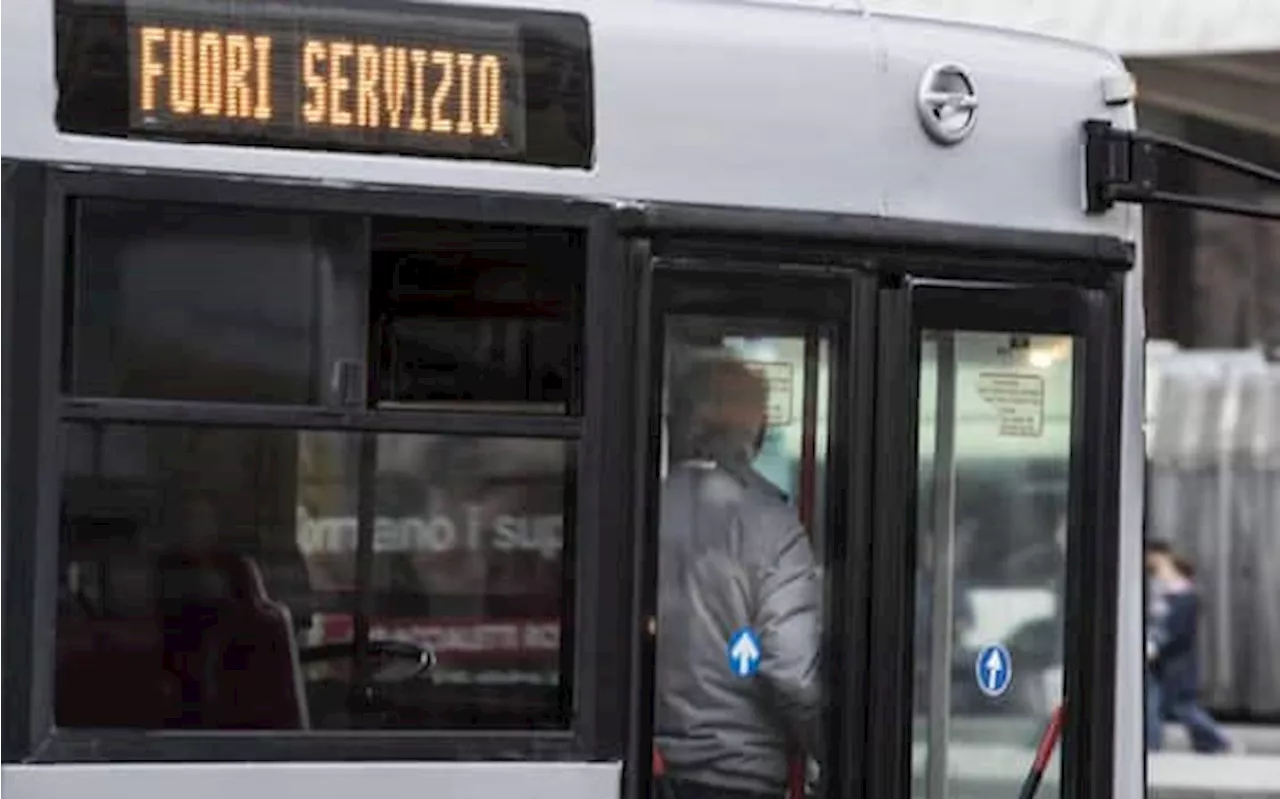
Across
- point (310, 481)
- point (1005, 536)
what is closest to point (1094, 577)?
point (1005, 536)

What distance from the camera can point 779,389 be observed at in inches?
177

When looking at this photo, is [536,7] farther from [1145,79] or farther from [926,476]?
[1145,79]

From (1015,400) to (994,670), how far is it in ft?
1.61

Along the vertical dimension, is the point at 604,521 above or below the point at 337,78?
below

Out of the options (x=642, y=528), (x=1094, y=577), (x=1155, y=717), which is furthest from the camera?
(x=1155, y=717)

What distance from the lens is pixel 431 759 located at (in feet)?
13.6

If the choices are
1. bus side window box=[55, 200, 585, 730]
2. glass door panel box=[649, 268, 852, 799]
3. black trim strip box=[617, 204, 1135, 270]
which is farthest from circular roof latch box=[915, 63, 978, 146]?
bus side window box=[55, 200, 585, 730]

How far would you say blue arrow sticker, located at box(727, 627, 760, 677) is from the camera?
14.6 ft

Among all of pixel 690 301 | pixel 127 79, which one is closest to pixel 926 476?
pixel 690 301

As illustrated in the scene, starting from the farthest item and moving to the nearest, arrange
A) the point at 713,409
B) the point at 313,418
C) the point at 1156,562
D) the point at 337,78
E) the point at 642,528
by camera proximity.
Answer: the point at 1156,562 → the point at 713,409 → the point at 642,528 → the point at 337,78 → the point at 313,418

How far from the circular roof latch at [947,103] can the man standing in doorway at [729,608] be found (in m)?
0.60

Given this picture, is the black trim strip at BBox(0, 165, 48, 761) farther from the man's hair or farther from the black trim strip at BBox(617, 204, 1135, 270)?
the man's hair

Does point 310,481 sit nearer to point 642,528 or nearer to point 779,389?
point 642,528

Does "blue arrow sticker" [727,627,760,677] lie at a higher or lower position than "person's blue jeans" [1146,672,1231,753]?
higher
